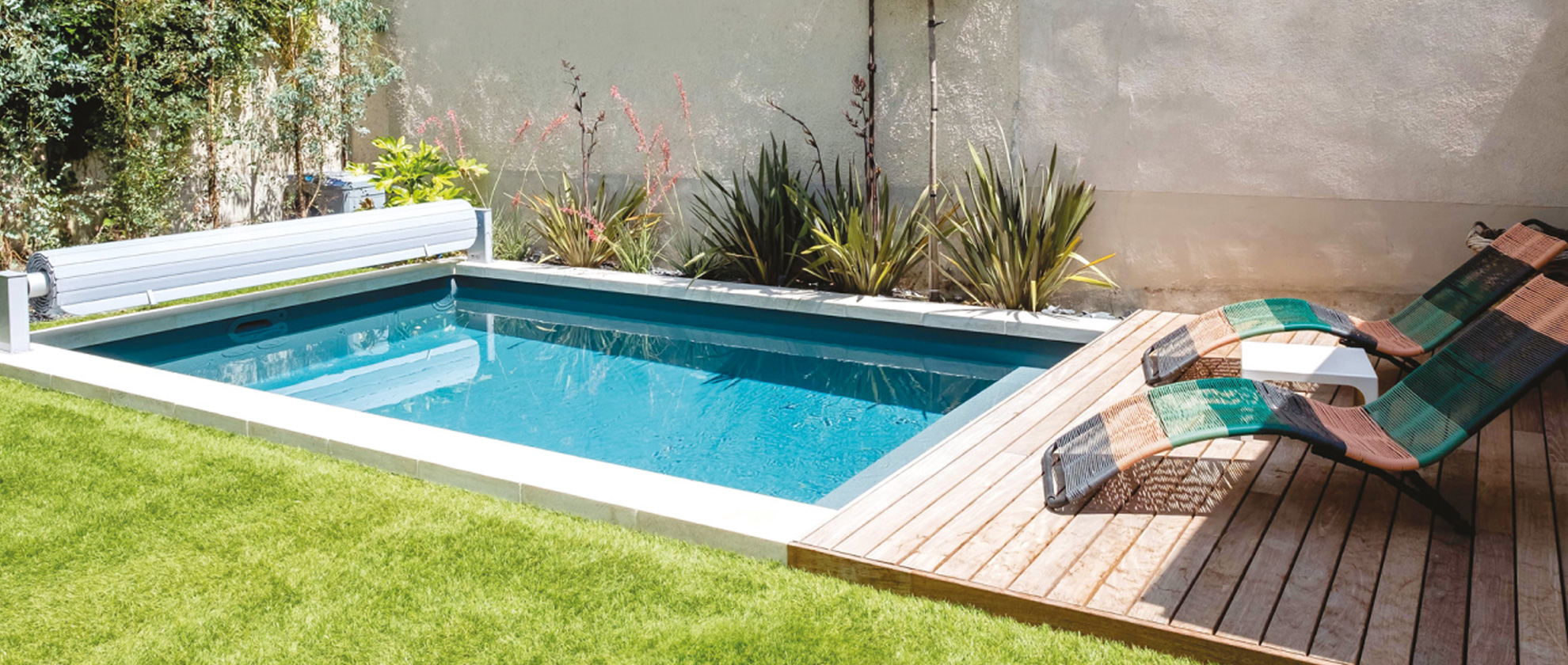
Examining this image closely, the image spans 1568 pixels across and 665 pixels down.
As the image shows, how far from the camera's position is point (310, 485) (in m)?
4.05

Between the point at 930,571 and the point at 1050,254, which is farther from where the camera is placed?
the point at 1050,254

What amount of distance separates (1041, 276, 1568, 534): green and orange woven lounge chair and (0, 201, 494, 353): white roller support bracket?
5048mm

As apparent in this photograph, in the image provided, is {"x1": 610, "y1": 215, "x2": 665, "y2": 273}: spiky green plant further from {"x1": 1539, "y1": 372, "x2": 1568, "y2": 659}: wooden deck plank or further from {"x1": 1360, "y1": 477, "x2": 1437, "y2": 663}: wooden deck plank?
{"x1": 1360, "y1": 477, "x2": 1437, "y2": 663}: wooden deck plank

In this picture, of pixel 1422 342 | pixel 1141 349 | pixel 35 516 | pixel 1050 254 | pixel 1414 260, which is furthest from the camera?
pixel 1050 254

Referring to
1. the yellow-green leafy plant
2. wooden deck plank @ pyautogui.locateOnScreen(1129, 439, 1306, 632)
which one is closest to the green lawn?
wooden deck plank @ pyautogui.locateOnScreen(1129, 439, 1306, 632)

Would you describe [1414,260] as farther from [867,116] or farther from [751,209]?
[751,209]

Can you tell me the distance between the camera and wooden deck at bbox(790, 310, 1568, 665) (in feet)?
9.23

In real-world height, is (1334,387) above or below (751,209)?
below

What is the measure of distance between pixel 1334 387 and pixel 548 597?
3665 mm

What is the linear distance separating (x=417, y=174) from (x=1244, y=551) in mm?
7691

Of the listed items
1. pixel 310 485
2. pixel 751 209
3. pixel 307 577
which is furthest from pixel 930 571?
pixel 751 209

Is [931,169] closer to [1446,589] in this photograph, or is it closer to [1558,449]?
[1558,449]

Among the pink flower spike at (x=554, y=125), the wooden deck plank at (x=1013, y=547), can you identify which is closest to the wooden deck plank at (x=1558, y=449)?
the wooden deck plank at (x=1013, y=547)

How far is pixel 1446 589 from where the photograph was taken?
9.88 feet
